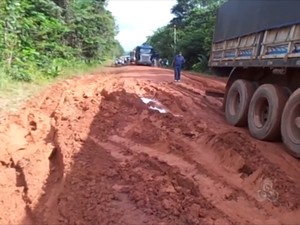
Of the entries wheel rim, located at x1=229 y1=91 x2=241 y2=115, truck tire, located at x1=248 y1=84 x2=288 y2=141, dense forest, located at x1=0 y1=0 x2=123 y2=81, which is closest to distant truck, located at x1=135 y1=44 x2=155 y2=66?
dense forest, located at x1=0 y1=0 x2=123 y2=81

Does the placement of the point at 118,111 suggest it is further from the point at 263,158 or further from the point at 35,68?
the point at 35,68

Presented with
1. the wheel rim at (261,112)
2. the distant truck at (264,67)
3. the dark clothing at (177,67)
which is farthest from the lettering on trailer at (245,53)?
the dark clothing at (177,67)

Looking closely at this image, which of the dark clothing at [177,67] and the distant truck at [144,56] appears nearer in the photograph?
the dark clothing at [177,67]

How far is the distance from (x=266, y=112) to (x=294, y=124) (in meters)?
1.34

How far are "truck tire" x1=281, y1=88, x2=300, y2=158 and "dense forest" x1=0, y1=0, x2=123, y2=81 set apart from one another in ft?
28.3

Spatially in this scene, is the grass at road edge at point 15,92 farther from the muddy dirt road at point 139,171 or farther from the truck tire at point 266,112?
the truck tire at point 266,112

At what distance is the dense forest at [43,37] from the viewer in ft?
46.4

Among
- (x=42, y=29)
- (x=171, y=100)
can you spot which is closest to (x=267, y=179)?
(x=171, y=100)

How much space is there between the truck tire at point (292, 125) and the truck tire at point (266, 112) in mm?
324

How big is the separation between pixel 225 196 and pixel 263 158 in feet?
4.67

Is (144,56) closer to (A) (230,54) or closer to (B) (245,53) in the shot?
(A) (230,54)

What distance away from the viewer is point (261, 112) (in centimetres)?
796

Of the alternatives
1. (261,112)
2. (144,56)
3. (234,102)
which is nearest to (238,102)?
(234,102)

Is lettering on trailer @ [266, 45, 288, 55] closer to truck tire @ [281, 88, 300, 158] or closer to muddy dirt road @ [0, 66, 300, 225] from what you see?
truck tire @ [281, 88, 300, 158]
